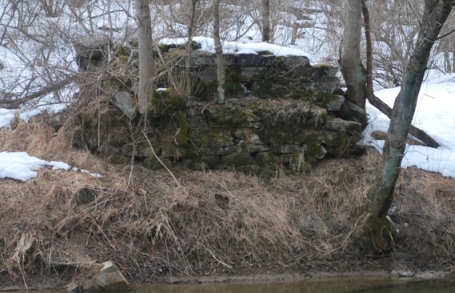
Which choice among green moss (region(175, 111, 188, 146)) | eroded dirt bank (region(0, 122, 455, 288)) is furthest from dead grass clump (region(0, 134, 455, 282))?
green moss (region(175, 111, 188, 146))

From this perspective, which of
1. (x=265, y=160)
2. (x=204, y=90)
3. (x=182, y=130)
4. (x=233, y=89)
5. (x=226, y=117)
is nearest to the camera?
(x=182, y=130)

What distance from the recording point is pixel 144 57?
9555 millimetres

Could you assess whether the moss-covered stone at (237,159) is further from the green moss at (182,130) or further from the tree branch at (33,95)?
the tree branch at (33,95)

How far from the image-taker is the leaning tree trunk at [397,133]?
24.6 ft

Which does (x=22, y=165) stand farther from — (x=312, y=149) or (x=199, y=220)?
(x=312, y=149)

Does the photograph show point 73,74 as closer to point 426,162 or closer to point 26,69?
point 26,69

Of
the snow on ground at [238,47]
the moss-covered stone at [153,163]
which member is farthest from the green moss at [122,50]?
the moss-covered stone at [153,163]

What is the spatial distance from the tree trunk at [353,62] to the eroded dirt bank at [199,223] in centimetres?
158

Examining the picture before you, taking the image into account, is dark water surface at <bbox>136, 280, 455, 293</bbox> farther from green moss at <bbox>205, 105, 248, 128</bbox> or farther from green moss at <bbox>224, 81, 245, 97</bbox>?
green moss at <bbox>224, 81, 245, 97</bbox>

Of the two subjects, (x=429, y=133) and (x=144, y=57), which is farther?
(x=429, y=133)

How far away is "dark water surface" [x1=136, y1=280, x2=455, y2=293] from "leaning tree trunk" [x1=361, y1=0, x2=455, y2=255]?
726mm

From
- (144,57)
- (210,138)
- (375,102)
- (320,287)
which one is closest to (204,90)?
(210,138)

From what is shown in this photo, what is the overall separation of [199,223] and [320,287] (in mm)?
1846

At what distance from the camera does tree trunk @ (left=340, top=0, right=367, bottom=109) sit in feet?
35.4
